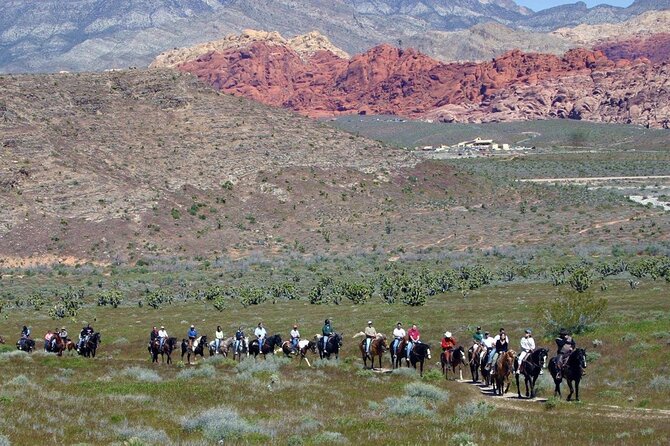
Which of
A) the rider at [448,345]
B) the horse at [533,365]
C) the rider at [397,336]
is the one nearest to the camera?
the horse at [533,365]

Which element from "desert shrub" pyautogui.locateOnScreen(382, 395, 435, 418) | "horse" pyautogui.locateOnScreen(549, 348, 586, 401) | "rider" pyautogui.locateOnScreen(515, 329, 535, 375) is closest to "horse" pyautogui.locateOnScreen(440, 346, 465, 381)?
"rider" pyautogui.locateOnScreen(515, 329, 535, 375)

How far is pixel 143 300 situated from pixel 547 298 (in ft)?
91.9

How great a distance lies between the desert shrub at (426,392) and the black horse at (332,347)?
34.3 feet

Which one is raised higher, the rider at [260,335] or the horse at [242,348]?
the rider at [260,335]

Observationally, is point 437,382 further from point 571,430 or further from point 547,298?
point 547,298

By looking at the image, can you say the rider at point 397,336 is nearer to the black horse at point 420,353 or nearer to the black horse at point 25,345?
the black horse at point 420,353

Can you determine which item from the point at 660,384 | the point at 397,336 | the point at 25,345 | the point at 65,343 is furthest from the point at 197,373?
the point at 660,384

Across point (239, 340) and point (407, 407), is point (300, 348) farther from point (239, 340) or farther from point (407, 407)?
point (407, 407)

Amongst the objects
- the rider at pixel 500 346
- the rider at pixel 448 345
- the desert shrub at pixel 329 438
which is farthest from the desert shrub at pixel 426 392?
the desert shrub at pixel 329 438

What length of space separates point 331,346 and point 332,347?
6 centimetres

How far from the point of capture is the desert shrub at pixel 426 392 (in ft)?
87.9

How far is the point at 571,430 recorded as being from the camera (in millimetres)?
21188

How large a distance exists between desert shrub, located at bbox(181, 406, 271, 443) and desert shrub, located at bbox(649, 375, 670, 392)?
14919 millimetres

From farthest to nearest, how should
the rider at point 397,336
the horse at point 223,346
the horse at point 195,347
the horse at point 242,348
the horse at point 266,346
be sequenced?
the horse at point 223,346 < the horse at point 195,347 < the horse at point 242,348 < the horse at point 266,346 < the rider at point 397,336
